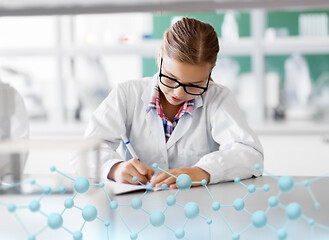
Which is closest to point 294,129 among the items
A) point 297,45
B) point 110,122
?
point 297,45

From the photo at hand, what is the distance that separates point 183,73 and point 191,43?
9cm

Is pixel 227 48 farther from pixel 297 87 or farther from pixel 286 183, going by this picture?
pixel 286 183

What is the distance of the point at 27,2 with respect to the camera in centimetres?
→ 44

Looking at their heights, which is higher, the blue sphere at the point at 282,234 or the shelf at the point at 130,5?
the shelf at the point at 130,5

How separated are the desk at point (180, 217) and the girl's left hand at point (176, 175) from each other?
23 millimetres

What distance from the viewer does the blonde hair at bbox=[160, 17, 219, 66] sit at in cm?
90

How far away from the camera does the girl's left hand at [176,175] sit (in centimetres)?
73

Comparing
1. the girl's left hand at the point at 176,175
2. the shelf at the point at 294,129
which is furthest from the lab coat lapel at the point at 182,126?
the shelf at the point at 294,129

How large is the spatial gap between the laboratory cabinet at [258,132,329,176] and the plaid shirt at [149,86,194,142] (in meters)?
1.03

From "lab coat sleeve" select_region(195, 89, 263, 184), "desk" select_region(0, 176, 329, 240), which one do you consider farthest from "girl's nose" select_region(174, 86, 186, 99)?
"desk" select_region(0, 176, 329, 240)

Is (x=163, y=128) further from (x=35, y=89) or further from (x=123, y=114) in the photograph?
(x=35, y=89)

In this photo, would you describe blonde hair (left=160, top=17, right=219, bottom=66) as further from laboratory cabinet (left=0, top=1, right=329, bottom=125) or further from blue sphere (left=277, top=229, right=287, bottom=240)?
laboratory cabinet (left=0, top=1, right=329, bottom=125)

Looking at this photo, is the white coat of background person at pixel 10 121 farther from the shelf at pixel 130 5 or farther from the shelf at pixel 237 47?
the shelf at pixel 237 47

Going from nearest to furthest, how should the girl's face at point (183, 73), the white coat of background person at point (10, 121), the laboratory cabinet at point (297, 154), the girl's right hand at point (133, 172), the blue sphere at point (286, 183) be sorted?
the blue sphere at point (286, 183) < the white coat of background person at point (10, 121) < the girl's right hand at point (133, 172) < the girl's face at point (183, 73) < the laboratory cabinet at point (297, 154)
